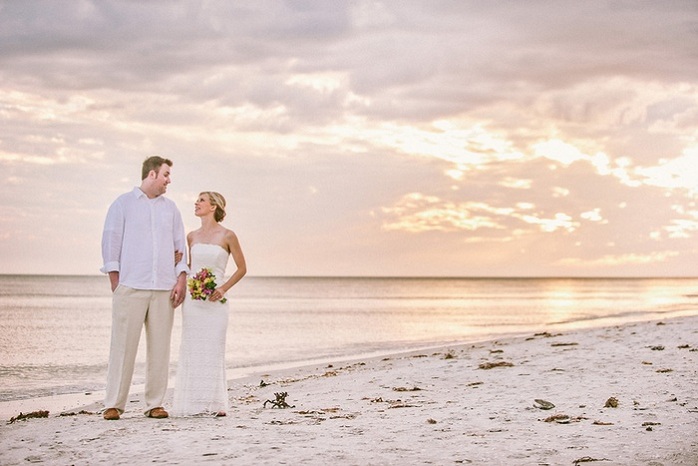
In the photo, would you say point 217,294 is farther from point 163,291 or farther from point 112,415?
point 112,415

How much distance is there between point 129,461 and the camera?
253 inches

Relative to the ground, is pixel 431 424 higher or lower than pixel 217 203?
lower

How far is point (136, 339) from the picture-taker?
8.50m

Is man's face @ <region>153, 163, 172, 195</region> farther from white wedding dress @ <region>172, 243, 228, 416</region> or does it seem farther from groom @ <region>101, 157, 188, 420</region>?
white wedding dress @ <region>172, 243, 228, 416</region>

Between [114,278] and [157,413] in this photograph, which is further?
[157,413]

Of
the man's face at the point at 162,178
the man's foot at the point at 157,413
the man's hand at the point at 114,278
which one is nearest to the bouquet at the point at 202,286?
the man's hand at the point at 114,278

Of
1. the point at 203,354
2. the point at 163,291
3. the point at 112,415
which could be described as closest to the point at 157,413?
the point at 112,415

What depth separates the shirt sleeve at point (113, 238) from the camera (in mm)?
8305

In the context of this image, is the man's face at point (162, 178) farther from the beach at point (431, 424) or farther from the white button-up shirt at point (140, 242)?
the beach at point (431, 424)

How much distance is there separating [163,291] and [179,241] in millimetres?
578

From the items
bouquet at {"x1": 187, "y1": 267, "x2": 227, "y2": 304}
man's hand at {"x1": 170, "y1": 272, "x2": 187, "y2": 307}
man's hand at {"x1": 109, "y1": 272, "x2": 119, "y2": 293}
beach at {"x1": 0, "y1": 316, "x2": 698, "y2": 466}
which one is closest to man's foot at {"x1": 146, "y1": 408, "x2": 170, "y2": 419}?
beach at {"x1": 0, "y1": 316, "x2": 698, "y2": 466}

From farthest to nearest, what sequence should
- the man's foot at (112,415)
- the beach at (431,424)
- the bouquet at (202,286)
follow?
1. the bouquet at (202,286)
2. the man's foot at (112,415)
3. the beach at (431,424)

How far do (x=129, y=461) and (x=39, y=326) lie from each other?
3333 centimetres

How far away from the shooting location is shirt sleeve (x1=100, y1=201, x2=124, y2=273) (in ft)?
27.2
